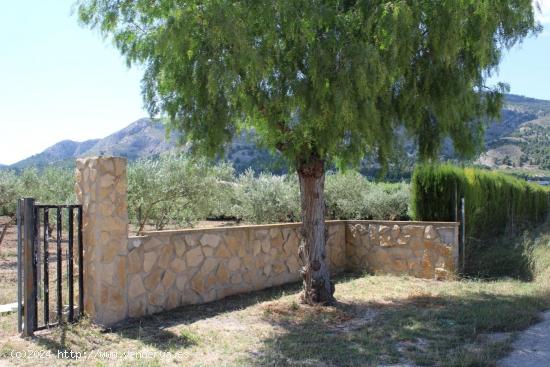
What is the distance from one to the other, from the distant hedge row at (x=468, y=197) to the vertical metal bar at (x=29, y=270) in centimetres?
786

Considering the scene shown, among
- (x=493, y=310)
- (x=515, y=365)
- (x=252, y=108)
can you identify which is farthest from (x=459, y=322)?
(x=252, y=108)

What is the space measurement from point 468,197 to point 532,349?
690 centimetres

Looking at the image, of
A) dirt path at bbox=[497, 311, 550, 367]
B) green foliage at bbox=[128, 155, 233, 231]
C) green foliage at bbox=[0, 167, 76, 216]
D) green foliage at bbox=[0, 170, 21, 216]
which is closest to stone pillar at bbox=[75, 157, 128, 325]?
green foliage at bbox=[128, 155, 233, 231]

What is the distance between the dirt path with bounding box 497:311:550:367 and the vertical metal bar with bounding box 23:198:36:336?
565 centimetres

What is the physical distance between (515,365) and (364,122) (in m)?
3.21

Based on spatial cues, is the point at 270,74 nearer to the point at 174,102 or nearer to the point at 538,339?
the point at 174,102

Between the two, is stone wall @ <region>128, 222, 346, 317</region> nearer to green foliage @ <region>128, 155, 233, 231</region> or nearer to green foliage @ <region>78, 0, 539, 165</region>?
green foliage @ <region>78, 0, 539, 165</region>

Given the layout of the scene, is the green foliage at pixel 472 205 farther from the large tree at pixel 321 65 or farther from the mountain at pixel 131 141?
the mountain at pixel 131 141

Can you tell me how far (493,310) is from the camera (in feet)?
26.6

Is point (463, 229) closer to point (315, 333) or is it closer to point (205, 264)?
point (205, 264)

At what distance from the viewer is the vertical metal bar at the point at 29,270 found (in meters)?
6.93

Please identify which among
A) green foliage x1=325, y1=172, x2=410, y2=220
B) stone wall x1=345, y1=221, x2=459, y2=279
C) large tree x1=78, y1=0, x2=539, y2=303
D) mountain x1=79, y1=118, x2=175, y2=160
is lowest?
stone wall x1=345, y1=221, x2=459, y2=279

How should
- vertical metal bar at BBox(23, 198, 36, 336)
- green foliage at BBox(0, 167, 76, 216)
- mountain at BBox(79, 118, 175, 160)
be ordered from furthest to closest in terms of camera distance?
mountain at BBox(79, 118, 175, 160) → green foliage at BBox(0, 167, 76, 216) → vertical metal bar at BBox(23, 198, 36, 336)

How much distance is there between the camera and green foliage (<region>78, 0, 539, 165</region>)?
6.60 m
